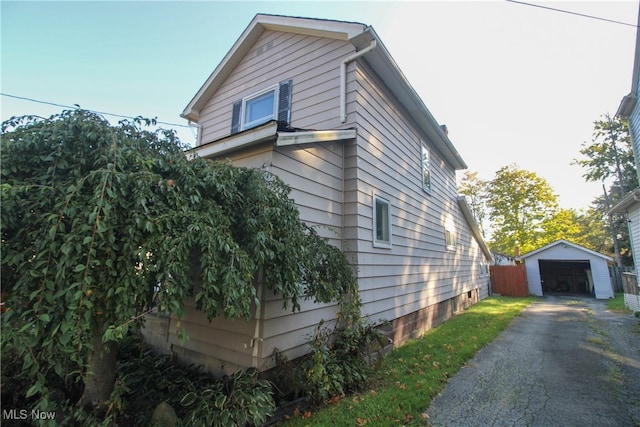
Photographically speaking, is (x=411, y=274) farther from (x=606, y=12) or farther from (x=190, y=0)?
(x=190, y=0)

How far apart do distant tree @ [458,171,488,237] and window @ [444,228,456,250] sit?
83.7 ft

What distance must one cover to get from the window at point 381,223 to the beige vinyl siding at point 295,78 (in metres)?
1.96

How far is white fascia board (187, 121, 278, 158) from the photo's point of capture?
4.21m

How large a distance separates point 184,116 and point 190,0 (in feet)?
10.6

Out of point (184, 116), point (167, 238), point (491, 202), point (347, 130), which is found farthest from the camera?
point (491, 202)

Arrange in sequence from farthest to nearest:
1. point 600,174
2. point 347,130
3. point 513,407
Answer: point 600,174 → point 347,130 → point 513,407

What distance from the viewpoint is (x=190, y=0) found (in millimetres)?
7465

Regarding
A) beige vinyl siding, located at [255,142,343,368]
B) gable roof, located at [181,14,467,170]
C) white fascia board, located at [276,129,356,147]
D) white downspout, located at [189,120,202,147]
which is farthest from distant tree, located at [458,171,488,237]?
beige vinyl siding, located at [255,142,343,368]

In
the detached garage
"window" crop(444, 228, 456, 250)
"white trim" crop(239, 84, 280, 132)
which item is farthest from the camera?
the detached garage

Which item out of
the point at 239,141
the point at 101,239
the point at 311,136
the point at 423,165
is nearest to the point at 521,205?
the point at 423,165

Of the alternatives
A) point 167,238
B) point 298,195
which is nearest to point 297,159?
point 298,195

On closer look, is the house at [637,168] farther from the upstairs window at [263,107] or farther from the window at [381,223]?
the upstairs window at [263,107]

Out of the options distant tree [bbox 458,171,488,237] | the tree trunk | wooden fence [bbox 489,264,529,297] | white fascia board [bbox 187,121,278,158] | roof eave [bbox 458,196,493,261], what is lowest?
the tree trunk

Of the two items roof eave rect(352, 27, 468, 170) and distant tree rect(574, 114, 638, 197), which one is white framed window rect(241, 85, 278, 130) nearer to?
roof eave rect(352, 27, 468, 170)
